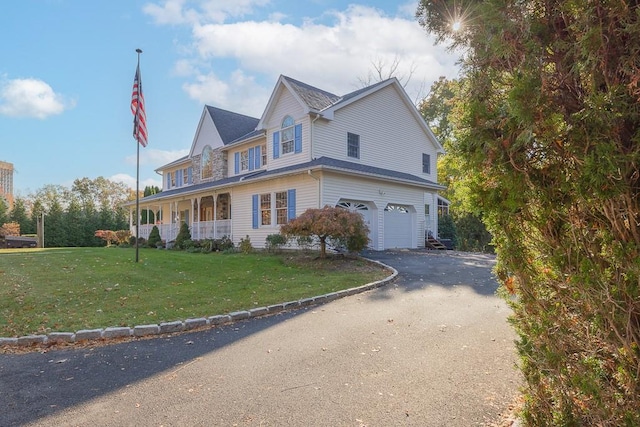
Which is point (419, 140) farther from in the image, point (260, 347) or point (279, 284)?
point (260, 347)

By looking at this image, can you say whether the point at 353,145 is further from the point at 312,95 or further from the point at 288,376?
the point at 288,376

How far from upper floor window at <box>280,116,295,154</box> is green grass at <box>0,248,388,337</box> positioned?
6396mm

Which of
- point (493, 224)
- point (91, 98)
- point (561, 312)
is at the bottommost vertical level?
point (561, 312)

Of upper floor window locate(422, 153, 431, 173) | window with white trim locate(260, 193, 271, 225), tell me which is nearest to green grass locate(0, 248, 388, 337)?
window with white trim locate(260, 193, 271, 225)

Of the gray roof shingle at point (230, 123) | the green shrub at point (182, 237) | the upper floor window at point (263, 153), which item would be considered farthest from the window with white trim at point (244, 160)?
the green shrub at point (182, 237)

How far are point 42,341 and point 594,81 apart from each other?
7179 mm

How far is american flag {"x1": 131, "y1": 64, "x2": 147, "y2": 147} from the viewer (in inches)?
500

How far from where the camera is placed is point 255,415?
3.20 meters

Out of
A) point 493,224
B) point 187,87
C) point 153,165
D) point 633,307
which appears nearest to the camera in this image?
point 633,307

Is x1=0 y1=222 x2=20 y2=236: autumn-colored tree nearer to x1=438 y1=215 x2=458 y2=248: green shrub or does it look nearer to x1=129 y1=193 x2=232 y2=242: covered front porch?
x1=129 y1=193 x2=232 y2=242: covered front porch

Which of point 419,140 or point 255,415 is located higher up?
point 419,140

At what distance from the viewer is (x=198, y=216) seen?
22.0 meters

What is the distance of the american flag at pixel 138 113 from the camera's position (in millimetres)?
12688

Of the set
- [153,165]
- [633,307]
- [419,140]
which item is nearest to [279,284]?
[633,307]
